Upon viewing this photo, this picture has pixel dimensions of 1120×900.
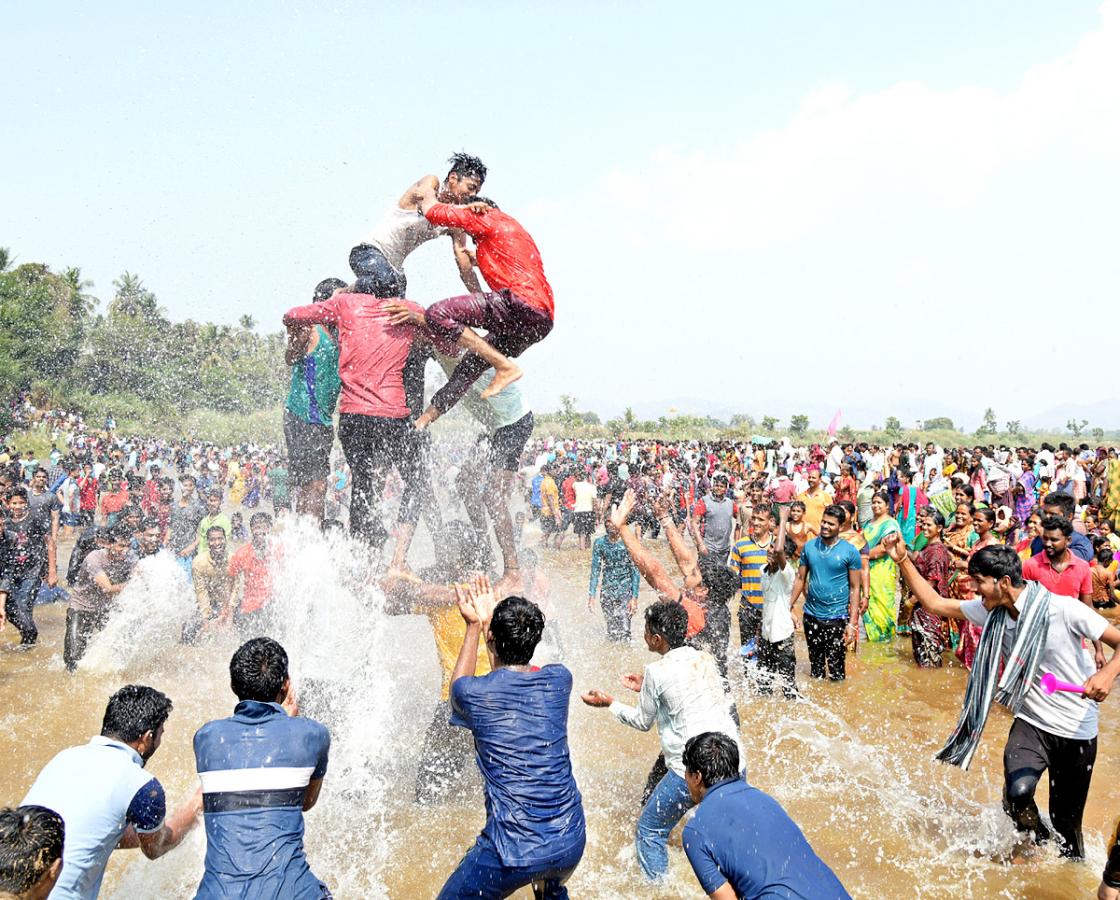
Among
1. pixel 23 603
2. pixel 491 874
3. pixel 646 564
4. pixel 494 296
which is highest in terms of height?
pixel 494 296

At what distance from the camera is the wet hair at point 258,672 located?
2.90 metres

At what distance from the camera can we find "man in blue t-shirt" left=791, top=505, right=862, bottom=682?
277 inches

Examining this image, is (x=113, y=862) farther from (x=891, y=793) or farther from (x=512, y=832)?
(x=891, y=793)

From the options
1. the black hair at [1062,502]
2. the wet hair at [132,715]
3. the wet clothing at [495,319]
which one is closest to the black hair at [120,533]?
the wet clothing at [495,319]

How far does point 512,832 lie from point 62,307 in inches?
2037

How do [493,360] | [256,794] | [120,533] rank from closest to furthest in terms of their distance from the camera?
[256,794] < [493,360] < [120,533]

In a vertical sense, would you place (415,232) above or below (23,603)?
above

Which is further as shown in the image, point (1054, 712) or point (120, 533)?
point (120, 533)

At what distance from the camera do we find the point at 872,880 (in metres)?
4.41

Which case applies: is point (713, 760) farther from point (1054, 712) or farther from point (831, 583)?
point (831, 583)

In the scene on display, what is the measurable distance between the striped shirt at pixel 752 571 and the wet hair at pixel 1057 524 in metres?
2.50

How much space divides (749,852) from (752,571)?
486 centimetres

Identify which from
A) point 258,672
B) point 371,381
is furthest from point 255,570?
point 258,672

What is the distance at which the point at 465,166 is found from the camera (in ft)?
17.8
